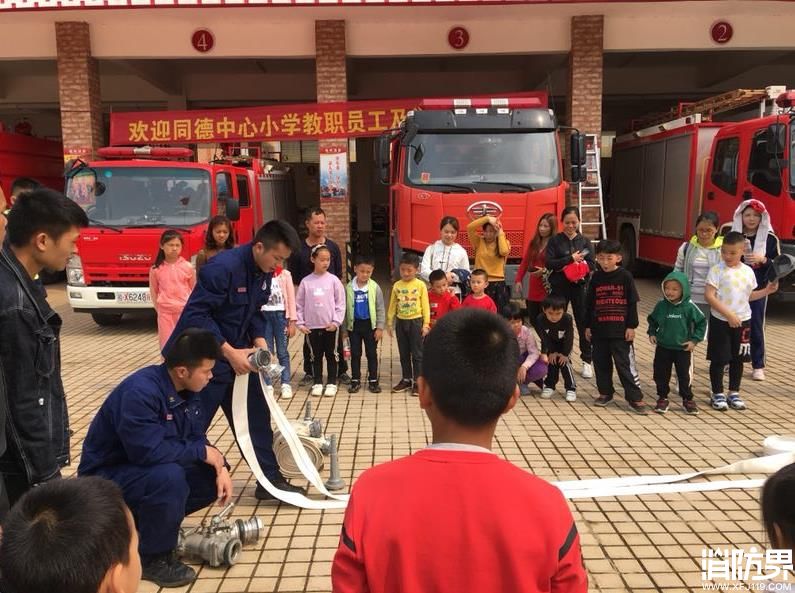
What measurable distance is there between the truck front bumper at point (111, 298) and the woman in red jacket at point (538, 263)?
5.06 metres

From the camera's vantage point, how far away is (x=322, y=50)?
1272cm

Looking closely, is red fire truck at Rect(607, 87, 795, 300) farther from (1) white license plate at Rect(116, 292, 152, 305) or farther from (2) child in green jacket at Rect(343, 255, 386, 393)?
(1) white license plate at Rect(116, 292, 152, 305)

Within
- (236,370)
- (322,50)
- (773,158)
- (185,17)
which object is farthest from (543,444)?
(185,17)

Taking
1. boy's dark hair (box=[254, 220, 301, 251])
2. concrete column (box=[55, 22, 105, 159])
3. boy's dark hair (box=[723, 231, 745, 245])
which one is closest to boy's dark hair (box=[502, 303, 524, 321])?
boy's dark hair (box=[723, 231, 745, 245])

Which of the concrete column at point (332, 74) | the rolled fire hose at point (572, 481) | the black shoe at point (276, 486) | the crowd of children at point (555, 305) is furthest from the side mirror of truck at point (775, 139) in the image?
the black shoe at point (276, 486)

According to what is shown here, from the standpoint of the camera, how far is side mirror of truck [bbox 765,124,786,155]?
29.5 feet

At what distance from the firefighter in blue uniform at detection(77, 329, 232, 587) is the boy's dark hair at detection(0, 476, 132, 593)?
1599 mm

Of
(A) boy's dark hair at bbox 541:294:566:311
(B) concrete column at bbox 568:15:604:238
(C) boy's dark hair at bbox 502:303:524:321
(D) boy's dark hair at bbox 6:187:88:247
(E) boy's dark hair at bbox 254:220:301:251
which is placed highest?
(B) concrete column at bbox 568:15:604:238

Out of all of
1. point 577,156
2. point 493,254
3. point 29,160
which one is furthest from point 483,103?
point 29,160

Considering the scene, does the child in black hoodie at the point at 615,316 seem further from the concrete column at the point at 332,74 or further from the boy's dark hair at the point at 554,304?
the concrete column at the point at 332,74

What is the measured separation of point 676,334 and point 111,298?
708cm

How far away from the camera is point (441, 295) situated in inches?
260

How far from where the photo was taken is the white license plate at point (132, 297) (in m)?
8.99

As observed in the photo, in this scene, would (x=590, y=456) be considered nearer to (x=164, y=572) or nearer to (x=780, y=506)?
(x=164, y=572)
